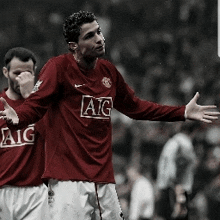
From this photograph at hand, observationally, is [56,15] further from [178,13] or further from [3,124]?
[3,124]

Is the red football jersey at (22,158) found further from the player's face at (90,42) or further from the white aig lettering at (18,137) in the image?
the player's face at (90,42)

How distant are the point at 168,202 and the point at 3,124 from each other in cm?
206

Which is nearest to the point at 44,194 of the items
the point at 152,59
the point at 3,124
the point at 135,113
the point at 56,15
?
the point at 3,124

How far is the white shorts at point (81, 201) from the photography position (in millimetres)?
2293

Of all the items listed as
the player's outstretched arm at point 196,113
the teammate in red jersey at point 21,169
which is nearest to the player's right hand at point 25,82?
the teammate in red jersey at point 21,169

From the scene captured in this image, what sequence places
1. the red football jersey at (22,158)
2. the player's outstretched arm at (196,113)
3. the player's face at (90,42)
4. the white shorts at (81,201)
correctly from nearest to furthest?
the white shorts at (81,201) → the player's face at (90,42) → the player's outstretched arm at (196,113) → the red football jersey at (22,158)

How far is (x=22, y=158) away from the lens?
2947 millimetres

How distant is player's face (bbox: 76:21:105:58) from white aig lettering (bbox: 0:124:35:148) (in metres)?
0.69

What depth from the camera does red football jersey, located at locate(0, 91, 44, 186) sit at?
2.95m

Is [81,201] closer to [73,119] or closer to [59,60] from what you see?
[73,119]

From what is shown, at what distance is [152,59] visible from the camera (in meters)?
4.89

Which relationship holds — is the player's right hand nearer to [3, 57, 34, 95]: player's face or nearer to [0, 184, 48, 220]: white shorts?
[3, 57, 34, 95]: player's face

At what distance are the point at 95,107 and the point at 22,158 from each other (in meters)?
0.73

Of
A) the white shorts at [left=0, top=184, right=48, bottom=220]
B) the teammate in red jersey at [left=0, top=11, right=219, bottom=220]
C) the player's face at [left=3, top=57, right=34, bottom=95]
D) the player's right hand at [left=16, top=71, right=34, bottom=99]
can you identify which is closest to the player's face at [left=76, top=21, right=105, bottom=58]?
the teammate in red jersey at [left=0, top=11, right=219, bottom=220]
